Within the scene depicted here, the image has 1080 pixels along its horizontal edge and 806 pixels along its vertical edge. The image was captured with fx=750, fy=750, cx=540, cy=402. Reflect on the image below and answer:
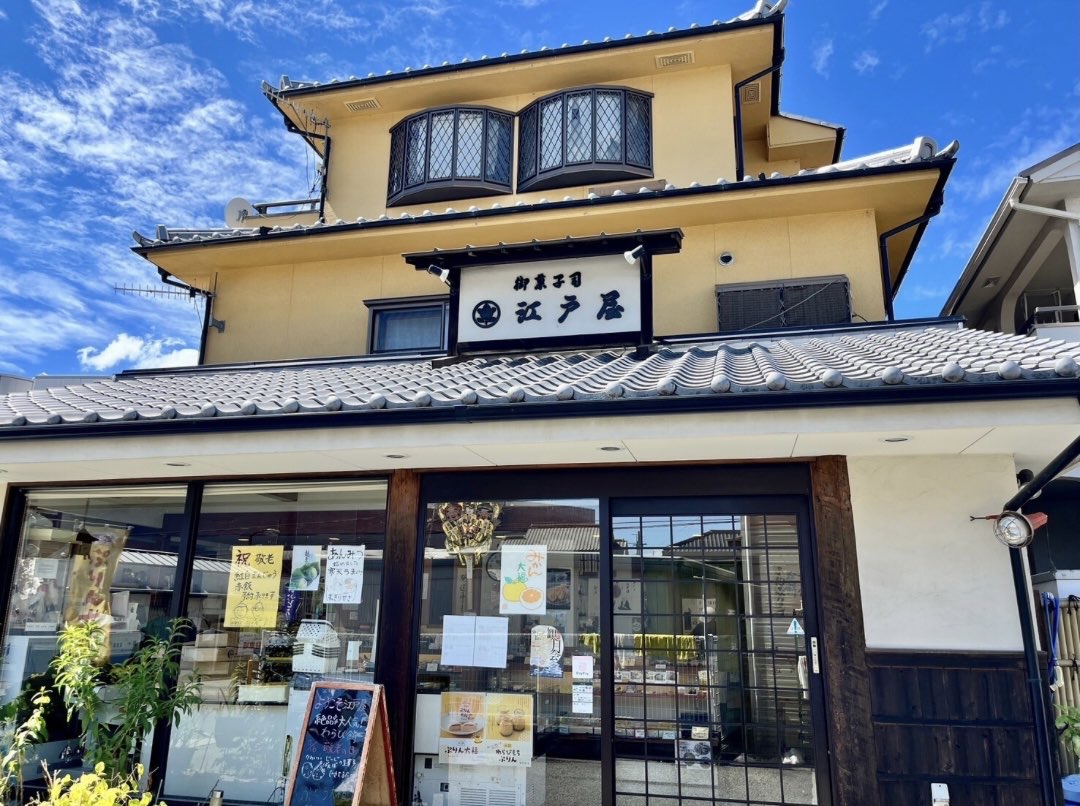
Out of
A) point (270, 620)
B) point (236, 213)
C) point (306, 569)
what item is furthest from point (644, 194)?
point (236, 213)

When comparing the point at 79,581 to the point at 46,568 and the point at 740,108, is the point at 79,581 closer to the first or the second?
the point at 46,568

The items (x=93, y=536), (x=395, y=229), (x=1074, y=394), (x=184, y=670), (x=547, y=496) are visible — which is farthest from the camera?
(x=395, y=229)

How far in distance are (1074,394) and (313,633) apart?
6.31 metres

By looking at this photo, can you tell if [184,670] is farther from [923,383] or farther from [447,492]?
[923,383]

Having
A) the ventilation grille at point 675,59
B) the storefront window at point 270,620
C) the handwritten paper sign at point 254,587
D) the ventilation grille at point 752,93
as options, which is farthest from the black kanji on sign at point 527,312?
the ventilation grille at point 752,93

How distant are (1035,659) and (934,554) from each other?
0.94 metres

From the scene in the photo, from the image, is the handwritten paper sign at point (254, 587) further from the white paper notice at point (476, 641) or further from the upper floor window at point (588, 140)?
the upper floor window at point (588, 140)

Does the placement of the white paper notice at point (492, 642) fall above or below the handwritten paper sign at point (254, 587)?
below

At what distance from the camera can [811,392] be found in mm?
4844

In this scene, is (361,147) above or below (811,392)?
above

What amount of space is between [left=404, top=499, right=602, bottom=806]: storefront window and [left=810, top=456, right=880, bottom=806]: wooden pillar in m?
1.82

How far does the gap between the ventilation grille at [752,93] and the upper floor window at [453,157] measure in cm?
335

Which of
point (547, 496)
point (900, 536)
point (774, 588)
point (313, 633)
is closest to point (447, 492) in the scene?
point (547, 496)

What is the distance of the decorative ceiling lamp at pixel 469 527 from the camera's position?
268 inches
